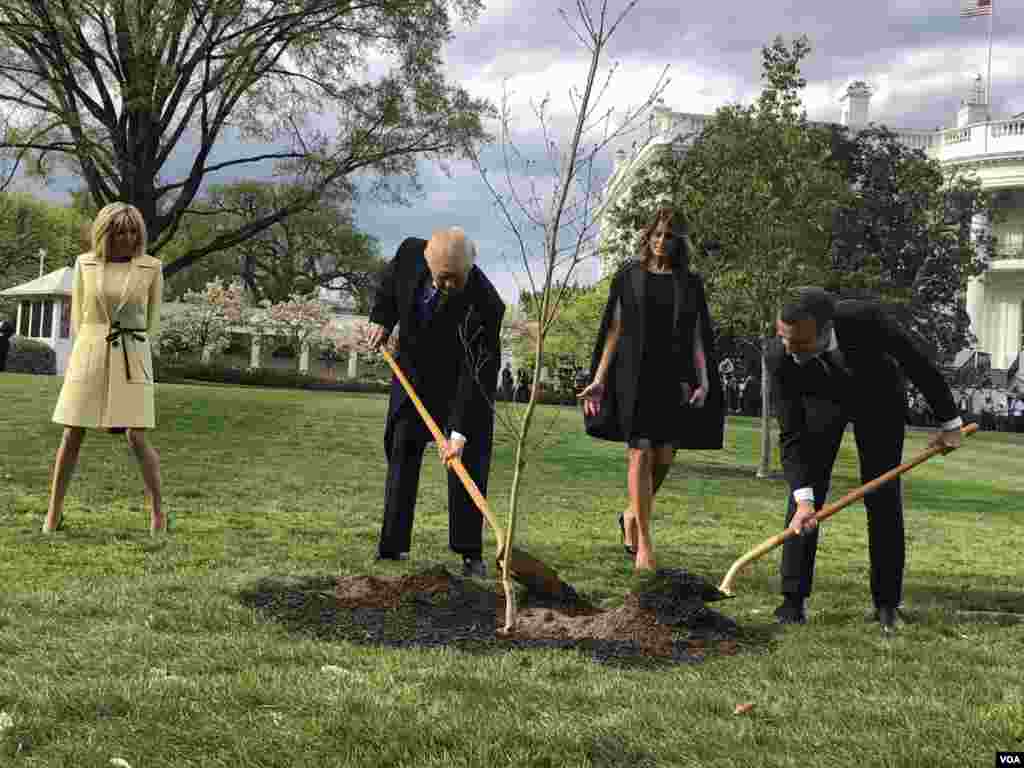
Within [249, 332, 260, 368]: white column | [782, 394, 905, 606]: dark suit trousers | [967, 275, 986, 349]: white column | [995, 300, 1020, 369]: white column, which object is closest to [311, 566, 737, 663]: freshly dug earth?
[782, 394, 905, 606]: dark suit trousers

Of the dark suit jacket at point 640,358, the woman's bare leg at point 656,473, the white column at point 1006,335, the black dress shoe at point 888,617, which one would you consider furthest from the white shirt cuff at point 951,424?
the white column at point 1006,335

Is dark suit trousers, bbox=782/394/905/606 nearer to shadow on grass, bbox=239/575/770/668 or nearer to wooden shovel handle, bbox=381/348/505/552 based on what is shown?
shadow on grass, bbox=239/575/770/668

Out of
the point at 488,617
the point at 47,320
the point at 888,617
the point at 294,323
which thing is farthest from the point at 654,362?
the point at 294,323

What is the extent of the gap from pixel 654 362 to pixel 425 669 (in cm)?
286

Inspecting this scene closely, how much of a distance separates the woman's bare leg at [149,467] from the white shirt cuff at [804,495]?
364 centimetres

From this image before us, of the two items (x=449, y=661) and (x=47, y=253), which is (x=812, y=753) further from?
(x=47, y=253)

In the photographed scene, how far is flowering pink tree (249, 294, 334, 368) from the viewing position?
5047cm

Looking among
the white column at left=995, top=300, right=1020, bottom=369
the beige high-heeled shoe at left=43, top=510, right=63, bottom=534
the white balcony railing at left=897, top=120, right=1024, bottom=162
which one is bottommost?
the beige high-heeled shoe at left=43, top=510, right=63, bottom=534

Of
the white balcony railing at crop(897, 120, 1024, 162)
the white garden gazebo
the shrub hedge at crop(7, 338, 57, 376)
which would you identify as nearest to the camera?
the shrub hedge at crop(7, 338, 57, 376)

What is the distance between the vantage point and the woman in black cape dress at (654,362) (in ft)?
20.1

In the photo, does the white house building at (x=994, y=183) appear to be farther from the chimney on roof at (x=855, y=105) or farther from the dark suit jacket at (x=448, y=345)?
the dark suit jacket at (x=448, y=345)

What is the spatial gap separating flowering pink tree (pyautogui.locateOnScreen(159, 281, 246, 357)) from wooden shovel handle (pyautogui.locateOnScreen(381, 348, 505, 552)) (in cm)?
4285

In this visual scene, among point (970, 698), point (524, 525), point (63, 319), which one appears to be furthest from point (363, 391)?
point (970, 698)

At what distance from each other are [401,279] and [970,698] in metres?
3.53
